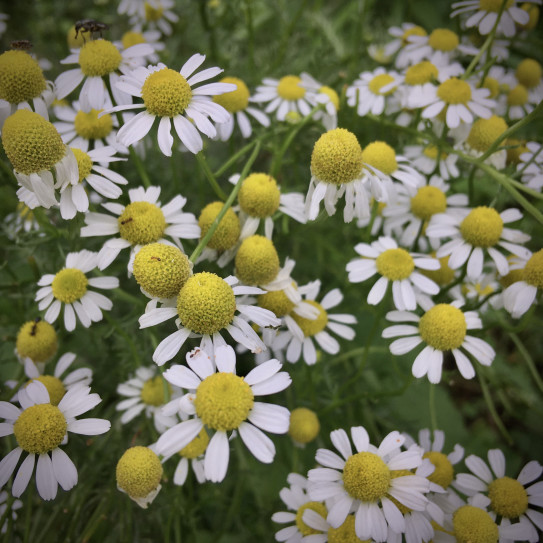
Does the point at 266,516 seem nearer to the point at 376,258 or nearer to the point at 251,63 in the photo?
the point at 376,258

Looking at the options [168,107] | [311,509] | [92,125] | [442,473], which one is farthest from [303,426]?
[92,125]

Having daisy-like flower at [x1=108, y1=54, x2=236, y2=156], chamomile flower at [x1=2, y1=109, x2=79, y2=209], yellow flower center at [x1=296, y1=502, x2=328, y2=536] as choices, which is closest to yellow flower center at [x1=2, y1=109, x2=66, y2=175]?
chamomile flower at [x1=2, y1=109, x2=79, y2=209]

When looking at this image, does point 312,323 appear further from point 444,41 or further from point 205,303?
point 444,41

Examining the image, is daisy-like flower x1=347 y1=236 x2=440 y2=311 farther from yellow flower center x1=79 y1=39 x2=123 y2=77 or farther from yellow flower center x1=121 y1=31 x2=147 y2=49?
yellow flower center x1=121 y1=31 x2=147 y2=49

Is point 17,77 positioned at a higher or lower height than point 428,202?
higher

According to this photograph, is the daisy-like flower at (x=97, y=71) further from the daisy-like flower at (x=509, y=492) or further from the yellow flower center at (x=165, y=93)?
the daisy-like flower at (x=509, y=492)
